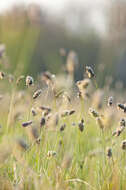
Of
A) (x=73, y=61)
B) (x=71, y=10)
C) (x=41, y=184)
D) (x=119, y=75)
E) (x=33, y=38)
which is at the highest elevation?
(x=119, y=75)

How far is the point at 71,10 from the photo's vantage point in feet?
15.3

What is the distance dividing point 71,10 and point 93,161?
135 inches

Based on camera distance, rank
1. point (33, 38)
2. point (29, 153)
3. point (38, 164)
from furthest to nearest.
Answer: point (33, 38) → point (29, 153) → point (38, 164)

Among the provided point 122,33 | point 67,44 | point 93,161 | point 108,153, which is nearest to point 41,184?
point 108,153

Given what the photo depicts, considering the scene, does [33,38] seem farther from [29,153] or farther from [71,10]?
[71,10]

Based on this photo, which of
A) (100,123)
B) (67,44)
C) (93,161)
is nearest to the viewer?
(100,123)

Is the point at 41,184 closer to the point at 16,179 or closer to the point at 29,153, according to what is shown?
the point at 16,179

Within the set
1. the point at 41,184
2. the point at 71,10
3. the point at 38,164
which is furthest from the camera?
the point at 71,10

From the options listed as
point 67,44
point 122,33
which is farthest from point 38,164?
point 67,44

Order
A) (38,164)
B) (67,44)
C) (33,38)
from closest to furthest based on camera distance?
(38,164), (33,38), (67,44)

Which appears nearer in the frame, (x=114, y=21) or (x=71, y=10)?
(x=71, y=10)

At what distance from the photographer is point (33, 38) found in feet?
9.46

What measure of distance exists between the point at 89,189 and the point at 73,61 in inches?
22.8

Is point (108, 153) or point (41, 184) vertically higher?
point (108, 153)
